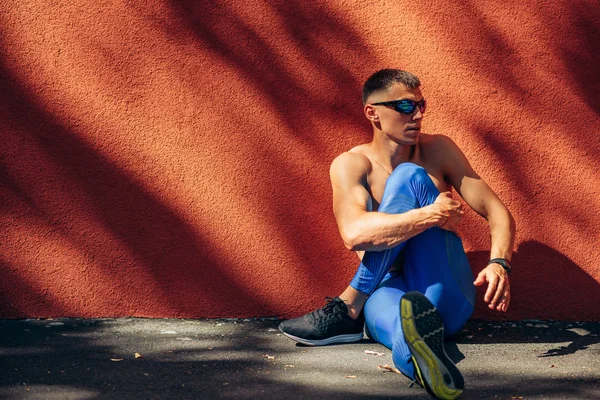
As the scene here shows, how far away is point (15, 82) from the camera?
13.0 ft

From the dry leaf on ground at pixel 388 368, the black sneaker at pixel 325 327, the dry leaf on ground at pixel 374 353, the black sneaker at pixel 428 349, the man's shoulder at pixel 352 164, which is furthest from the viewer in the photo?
the man's shoulder at pixel 352 164

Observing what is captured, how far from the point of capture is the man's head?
376 centimetres

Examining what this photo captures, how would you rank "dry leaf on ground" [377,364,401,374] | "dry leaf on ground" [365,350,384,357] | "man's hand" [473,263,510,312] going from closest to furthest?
"dry leaf on ground" [377,364,401,374] < "man's hand" [473,263,510,312] < "dry leaf on ground" [365,350,384,357]

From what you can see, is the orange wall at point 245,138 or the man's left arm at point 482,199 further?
the orange wall at point 245,138

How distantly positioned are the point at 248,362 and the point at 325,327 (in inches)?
18.7

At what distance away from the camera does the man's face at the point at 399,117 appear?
148 inches

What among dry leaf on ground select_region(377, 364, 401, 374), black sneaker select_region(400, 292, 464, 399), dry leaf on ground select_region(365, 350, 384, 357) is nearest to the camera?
black sneaker select_region(400, 292, 464, 399)

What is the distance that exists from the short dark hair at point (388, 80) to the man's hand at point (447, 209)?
0.64 metres

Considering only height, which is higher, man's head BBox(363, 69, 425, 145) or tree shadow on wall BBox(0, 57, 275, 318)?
man's head BBox(363, 69, 425, 145)

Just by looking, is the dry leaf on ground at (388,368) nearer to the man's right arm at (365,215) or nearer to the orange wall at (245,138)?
the man's right arm at (365,215)

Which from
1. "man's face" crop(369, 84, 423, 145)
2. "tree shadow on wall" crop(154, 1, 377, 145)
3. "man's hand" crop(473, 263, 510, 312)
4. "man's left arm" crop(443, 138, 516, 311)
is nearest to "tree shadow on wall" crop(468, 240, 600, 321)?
"man's left arm" crop(443, 138, 516, 311)

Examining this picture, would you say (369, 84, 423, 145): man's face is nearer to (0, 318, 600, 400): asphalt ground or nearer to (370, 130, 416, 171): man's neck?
(370, 130, 416, 171): man's neck

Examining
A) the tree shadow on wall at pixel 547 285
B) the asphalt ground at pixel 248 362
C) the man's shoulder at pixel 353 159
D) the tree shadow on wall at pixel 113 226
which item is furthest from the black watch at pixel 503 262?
the tree shadow on wall at pixel 113 226

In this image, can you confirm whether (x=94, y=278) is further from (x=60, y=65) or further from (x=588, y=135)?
(x=588, y=135)
